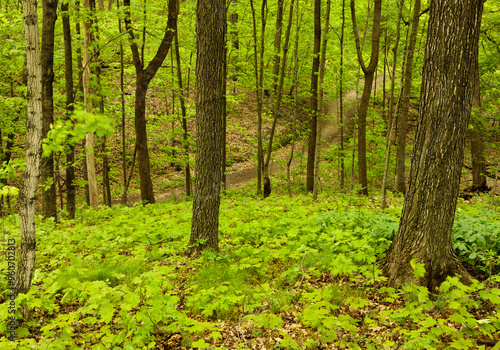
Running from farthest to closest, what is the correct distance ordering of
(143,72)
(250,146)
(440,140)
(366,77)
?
(250,146) → (366,77) → (143,72) → (440,140)

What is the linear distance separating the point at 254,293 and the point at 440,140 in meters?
2.98

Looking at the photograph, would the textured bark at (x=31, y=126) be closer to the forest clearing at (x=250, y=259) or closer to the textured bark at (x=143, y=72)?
the forest clearing at (x=250, y=259)

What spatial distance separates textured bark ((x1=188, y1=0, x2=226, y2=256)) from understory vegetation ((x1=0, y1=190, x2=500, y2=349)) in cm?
45

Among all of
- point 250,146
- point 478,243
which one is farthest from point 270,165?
point 478,243

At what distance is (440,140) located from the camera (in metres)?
3.78

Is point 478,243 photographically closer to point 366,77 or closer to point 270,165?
point 366,77

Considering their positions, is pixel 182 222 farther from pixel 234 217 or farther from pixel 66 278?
pixel 66 278

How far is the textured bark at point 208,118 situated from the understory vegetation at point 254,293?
45 cm

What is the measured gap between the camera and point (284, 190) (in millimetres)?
14219

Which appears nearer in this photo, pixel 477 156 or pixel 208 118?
pixel 208 118

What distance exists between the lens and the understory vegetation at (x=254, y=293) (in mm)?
3062

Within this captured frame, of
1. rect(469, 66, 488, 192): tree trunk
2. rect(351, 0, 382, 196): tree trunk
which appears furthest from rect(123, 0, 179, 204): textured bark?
rect(469, 66, 488, 192): tree trunk

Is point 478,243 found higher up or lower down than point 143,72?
lower down

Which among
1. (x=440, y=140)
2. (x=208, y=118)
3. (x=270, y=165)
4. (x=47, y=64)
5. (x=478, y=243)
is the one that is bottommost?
(x=270, y=165)
